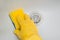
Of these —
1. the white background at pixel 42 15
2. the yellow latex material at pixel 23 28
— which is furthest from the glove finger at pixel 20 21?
the white background at pixel 42 15

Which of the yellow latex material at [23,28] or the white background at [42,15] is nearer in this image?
the yellow latex material at [23,28]

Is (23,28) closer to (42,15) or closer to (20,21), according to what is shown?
(20,21)

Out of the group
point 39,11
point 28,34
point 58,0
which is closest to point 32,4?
→ point 39,11

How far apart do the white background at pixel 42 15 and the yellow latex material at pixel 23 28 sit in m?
0.09

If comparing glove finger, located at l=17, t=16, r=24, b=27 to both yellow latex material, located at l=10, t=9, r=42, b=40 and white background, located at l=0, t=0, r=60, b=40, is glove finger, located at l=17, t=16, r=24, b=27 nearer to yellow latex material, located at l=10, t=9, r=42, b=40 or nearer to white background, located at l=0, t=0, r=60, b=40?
yellow latex material, located at l=10, t=9, r=42, b=40

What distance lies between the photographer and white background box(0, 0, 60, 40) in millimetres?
854

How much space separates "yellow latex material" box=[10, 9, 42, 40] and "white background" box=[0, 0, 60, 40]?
92 mm

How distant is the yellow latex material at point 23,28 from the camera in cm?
68

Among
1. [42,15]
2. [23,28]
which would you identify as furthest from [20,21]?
[42,15]

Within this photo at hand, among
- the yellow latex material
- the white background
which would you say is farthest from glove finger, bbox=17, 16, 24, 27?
the white background

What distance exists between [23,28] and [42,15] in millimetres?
269

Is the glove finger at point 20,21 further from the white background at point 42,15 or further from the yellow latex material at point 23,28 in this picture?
the white background at point 42,15

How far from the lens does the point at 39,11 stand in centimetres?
97

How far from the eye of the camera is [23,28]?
2.38ft
